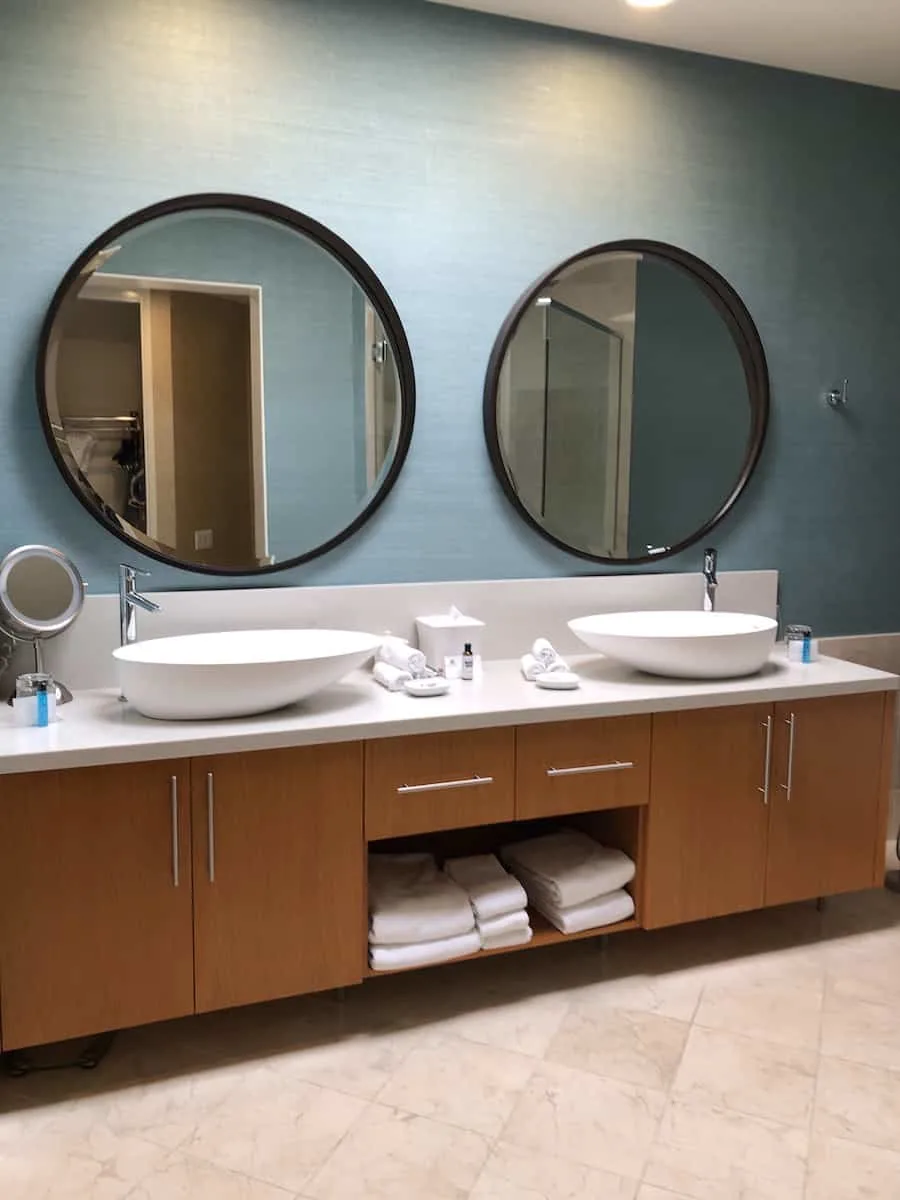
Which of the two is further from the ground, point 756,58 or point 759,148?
point 756,58

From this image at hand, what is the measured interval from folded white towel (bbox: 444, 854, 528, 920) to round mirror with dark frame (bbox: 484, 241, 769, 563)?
898 mm

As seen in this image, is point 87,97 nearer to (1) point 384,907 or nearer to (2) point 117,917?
(2) point 117,917

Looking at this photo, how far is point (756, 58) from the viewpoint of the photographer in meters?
2.84

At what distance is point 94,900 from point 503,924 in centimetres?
90

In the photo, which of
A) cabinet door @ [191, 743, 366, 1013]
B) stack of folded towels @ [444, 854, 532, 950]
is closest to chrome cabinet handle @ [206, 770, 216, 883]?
cabinet door @ [191, 743, 366, 1013]

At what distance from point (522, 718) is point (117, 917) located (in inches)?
36.5

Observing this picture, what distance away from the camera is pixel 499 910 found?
7.55ft

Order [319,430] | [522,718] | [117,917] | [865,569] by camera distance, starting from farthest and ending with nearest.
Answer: [865,569], [319,430], [522,718], [117,917]

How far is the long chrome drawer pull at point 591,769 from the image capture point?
90.7 inches

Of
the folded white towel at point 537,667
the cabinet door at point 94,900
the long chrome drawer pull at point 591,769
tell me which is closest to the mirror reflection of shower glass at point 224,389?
the folded white towel at point 537,667

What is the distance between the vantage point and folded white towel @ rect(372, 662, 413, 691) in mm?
2359

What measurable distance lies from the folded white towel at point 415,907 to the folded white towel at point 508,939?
2.1 inches

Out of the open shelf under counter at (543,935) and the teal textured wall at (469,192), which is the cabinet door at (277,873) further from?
the teal textured wall at (469,192)

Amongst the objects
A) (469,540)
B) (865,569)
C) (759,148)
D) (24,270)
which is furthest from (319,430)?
(865,569)
